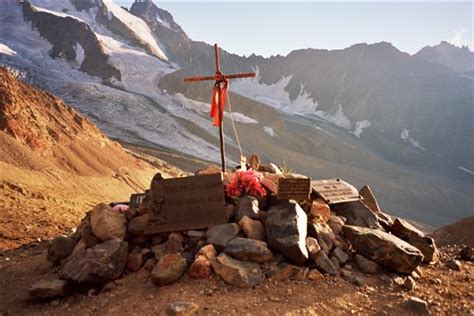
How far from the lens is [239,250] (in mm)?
6465

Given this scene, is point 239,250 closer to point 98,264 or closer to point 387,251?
point 98,264

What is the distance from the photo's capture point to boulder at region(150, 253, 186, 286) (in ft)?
20.6

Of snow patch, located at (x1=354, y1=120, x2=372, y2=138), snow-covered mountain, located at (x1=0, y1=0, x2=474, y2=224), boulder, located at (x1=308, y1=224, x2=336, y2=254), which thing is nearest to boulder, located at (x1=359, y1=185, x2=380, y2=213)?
boulder, located at (x1=308, y1=224, x2=336, y2=254)

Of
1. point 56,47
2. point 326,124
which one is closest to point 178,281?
point 56,47

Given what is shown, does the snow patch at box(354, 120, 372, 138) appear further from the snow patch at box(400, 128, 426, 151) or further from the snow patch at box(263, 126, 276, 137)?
the snow patch at box(263, 126, 276, 137)

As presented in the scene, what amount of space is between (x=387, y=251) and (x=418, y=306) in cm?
120

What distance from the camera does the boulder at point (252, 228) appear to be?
690 centimetres

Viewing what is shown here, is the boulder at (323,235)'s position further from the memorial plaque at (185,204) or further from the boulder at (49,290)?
the boulder at (49,290)

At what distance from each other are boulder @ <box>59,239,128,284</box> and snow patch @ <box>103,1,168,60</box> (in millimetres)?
101192

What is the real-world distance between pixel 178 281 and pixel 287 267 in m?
1.76

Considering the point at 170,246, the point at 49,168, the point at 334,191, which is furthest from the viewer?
the point at 49,168

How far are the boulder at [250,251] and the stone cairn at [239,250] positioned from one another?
16 mm

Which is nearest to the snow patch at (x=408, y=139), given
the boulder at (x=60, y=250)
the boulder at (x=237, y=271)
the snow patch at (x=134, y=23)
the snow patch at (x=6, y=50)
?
the snow patch at (x=134, y=23)

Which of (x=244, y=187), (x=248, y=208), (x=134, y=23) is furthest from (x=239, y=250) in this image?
(x=134, y=23)
